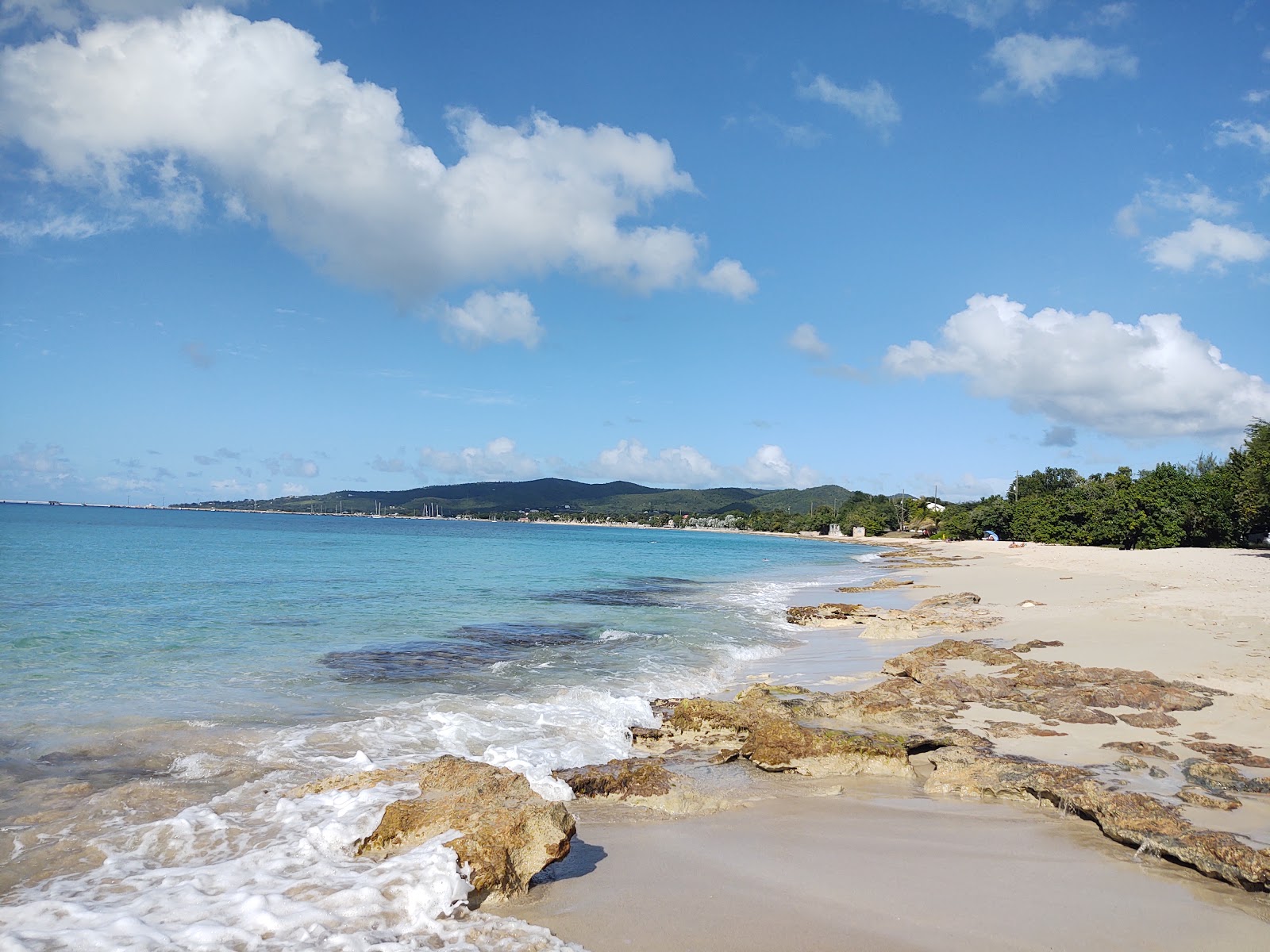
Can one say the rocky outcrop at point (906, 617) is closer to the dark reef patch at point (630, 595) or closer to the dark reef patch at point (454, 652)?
the dark reef patch at point (630, 595)

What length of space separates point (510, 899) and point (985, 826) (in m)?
3.99

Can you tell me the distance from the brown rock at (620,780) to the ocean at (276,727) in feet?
0.93

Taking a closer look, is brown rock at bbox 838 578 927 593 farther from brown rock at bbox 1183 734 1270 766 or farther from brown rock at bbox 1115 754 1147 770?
brown rock at bbox 1115 754 1147 770

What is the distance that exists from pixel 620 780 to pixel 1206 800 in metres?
5.12

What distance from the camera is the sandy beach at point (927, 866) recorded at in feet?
13.8

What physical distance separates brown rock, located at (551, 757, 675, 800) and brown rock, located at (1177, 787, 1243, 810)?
4494 mm

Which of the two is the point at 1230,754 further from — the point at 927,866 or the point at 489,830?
the point at 489,830

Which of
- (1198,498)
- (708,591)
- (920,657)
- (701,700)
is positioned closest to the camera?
(701,700)

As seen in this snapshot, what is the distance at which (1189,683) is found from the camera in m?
9.91

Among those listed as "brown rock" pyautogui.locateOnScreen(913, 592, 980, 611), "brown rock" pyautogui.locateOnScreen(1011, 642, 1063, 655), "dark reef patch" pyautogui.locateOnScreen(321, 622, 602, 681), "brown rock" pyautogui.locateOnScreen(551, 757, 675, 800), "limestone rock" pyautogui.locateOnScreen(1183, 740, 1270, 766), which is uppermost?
"limestone rock" pyautogui.locateOnScreen(1183, 740, 1270, 766)

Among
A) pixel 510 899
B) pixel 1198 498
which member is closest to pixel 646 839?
pixel 510 899

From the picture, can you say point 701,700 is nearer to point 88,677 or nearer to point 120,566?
point 88,677

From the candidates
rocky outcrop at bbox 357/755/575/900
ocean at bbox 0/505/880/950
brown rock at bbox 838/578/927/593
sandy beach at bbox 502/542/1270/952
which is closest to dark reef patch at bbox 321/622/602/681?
ocean at bbox 0/505/880/950

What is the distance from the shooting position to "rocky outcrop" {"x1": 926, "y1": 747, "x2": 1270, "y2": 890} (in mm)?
4707
